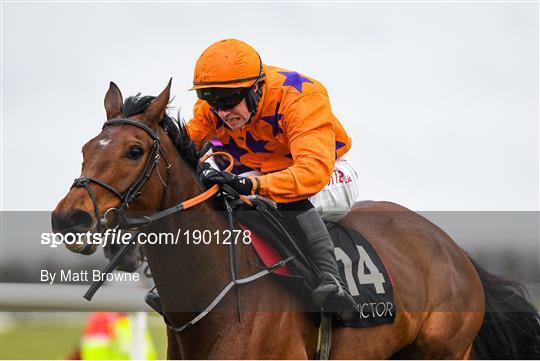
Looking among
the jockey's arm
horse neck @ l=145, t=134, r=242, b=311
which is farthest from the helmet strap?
horse neck @ l=145, t=134, r=242, b=311

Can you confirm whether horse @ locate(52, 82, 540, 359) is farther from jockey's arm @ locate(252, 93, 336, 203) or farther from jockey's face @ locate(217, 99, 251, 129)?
jockey's arm @ locate(252, 93, 336, 203)

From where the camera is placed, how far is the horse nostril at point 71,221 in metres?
3.52

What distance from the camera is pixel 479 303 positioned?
5488 millimetres

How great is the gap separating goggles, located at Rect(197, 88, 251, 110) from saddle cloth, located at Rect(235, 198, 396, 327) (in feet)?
1.70

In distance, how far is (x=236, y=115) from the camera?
432 cm

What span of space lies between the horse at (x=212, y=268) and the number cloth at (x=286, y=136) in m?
0.39

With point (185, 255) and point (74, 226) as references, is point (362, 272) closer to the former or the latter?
point (185, 255)

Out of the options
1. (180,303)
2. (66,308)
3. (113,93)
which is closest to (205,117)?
(113,93)

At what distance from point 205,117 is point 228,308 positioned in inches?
49.6

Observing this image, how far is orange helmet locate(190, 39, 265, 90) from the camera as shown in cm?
412

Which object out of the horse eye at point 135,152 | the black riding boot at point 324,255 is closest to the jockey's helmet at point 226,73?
the horse eye at point 135,152

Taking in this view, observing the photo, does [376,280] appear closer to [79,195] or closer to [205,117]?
[205,117]

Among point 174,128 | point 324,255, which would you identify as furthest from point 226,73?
point 324,255

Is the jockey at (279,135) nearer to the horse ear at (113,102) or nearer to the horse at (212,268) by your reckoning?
the horse at (212,268)
